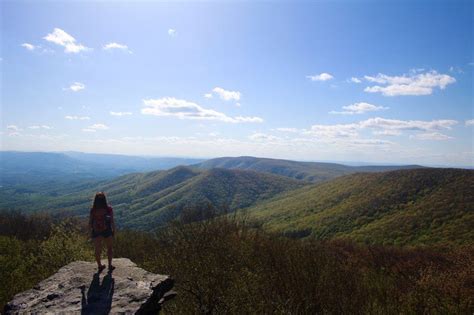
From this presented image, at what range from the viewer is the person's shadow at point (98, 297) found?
32.0 feet

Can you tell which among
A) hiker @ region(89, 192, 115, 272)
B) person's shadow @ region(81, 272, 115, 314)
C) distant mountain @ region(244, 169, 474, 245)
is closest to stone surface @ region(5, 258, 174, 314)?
person's shadow @ region(81, 272, 115, 314)

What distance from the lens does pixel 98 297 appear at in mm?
10359

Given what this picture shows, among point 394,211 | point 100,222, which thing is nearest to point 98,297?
point 100,222

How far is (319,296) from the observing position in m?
15.0

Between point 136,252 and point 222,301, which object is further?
point 136,252

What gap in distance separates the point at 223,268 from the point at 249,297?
301 cm

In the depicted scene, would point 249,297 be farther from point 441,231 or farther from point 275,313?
point 441,231

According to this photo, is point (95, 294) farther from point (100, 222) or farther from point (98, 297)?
point (100, 222)

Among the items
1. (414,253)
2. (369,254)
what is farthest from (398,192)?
(369,254)

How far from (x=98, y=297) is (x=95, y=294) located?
24 centimetres

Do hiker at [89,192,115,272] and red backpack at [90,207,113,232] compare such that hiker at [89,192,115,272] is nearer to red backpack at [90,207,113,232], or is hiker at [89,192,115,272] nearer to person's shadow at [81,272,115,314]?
red backpack at [90,207,113,232]

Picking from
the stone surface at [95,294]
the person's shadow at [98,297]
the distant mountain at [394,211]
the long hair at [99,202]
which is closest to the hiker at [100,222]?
the long hair at [99,202]

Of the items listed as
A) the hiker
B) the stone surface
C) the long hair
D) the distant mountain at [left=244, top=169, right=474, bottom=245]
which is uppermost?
the long hair

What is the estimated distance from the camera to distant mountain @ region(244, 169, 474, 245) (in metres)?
70.9
